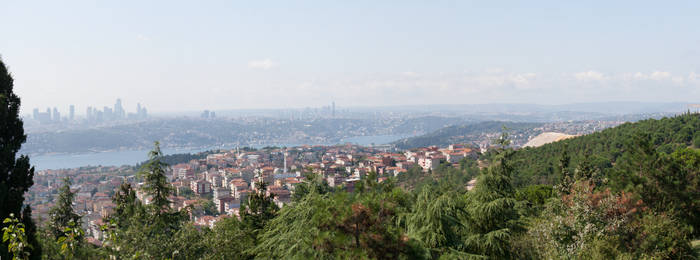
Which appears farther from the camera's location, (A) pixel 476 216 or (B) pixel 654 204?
(B) pixel 654 204

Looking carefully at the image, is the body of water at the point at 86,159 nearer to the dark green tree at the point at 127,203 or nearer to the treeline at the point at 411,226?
the dark green tree at the point at 127,203

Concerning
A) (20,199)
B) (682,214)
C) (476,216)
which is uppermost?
(20,199)

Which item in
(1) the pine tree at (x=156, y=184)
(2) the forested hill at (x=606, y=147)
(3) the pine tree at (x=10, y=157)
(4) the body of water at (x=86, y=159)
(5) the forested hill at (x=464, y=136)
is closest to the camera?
(3) the pine tree at (x=10, y=157)

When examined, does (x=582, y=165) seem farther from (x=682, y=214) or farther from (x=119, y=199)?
(x=119, y=199)

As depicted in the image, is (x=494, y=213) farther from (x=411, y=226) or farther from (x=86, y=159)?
(x=86, y=159)

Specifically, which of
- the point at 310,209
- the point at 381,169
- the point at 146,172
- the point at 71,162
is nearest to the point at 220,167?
the point at 381,169

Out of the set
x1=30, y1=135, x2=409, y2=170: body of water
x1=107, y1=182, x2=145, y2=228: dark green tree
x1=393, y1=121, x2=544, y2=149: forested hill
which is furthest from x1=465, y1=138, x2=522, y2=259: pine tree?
x1=393, y1=121, x2=544, y2=149: forested hill

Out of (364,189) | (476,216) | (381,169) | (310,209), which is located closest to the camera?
(310,209)

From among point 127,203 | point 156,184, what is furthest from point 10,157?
point 127,203

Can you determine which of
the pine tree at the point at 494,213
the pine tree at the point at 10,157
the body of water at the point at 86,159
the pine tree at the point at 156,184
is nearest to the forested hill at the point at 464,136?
the body of water at the point at 86,159
